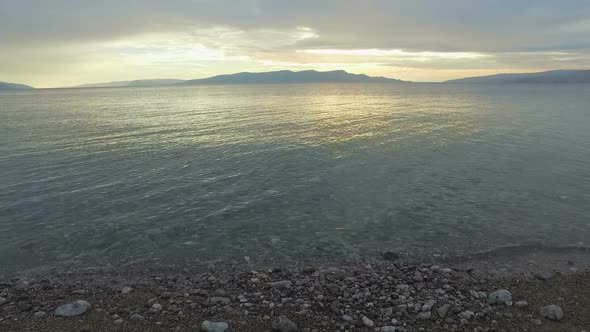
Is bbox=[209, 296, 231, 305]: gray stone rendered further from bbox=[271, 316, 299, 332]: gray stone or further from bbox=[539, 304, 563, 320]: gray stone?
bbox=[539, 304, 563, 320]: gray stone

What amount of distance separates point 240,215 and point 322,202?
4.63 m

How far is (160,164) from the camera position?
1112 inches

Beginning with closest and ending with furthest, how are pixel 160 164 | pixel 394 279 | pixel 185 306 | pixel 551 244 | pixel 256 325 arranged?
pixel 256 325 → pixel 185 306 → pixel 394 279 → pixel 551 244 → pixel 160 164

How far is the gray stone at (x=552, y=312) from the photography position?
990 cm

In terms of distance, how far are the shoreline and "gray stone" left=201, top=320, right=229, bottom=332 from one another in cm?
19

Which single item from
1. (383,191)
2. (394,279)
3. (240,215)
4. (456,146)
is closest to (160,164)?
(240,215)

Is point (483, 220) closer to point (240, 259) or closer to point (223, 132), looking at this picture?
point (240, 259)

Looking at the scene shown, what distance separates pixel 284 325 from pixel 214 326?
1786mm

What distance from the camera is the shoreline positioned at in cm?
978

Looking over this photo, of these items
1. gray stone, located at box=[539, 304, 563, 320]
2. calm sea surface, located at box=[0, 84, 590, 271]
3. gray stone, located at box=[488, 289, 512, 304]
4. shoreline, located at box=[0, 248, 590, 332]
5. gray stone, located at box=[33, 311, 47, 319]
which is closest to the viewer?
shoreline, located at box=[0, 248, 590, 332]

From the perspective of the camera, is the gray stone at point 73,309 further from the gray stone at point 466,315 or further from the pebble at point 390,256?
the gray stone at point 466,315

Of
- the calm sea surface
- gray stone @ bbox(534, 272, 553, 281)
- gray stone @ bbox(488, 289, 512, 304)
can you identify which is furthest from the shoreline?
the calm sea surface

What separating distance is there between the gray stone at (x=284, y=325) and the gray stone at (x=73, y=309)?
211 inches

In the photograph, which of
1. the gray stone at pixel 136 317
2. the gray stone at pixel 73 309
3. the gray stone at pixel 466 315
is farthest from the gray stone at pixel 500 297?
the gray stone at pixel 73 309
